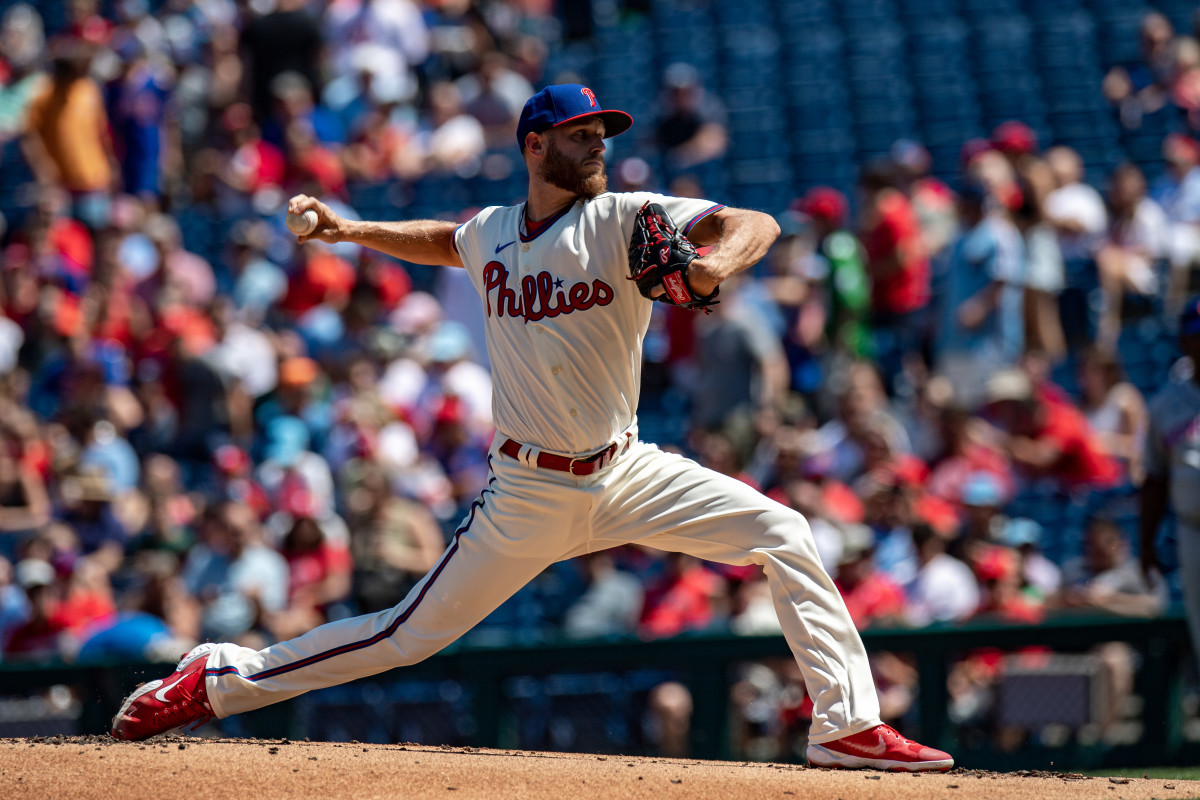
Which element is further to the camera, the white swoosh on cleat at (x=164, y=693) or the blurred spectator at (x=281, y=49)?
the blurred spectator at (x=281, y=49)

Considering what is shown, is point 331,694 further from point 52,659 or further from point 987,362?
point 987,362

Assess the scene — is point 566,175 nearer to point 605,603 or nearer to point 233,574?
point 605,603

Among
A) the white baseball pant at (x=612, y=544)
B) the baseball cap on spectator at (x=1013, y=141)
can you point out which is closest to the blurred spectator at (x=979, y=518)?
the baseball cap on spectator at (x=1013, y=141)

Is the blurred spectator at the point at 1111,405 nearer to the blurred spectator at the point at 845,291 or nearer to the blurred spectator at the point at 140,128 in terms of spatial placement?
the blurred spectator at the point at 845,291

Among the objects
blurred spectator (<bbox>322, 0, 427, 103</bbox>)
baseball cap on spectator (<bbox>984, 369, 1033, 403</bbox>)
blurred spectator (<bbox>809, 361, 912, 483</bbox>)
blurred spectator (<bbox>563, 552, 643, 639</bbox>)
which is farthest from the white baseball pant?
blurred spectator (<bbox>322, 0, 427, 103</bbox>)

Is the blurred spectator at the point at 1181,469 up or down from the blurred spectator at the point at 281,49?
down

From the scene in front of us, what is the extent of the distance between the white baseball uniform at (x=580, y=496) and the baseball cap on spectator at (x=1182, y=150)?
5.73 m

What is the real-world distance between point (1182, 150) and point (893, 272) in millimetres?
1872

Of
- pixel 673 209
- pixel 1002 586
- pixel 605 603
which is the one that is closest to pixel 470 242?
pixel 673 209

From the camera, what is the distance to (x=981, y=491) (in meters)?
7.34

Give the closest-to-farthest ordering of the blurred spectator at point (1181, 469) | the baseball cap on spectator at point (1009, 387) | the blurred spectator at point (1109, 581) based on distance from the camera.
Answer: the blurred spectator at point (1181, 469) → the blurred spectator at point (1109, 581) → the baseball cap on spectator at point (1009, 387)

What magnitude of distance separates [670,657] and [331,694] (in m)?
1.69

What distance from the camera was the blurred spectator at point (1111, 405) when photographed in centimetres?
796

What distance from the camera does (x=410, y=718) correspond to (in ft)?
23.1
